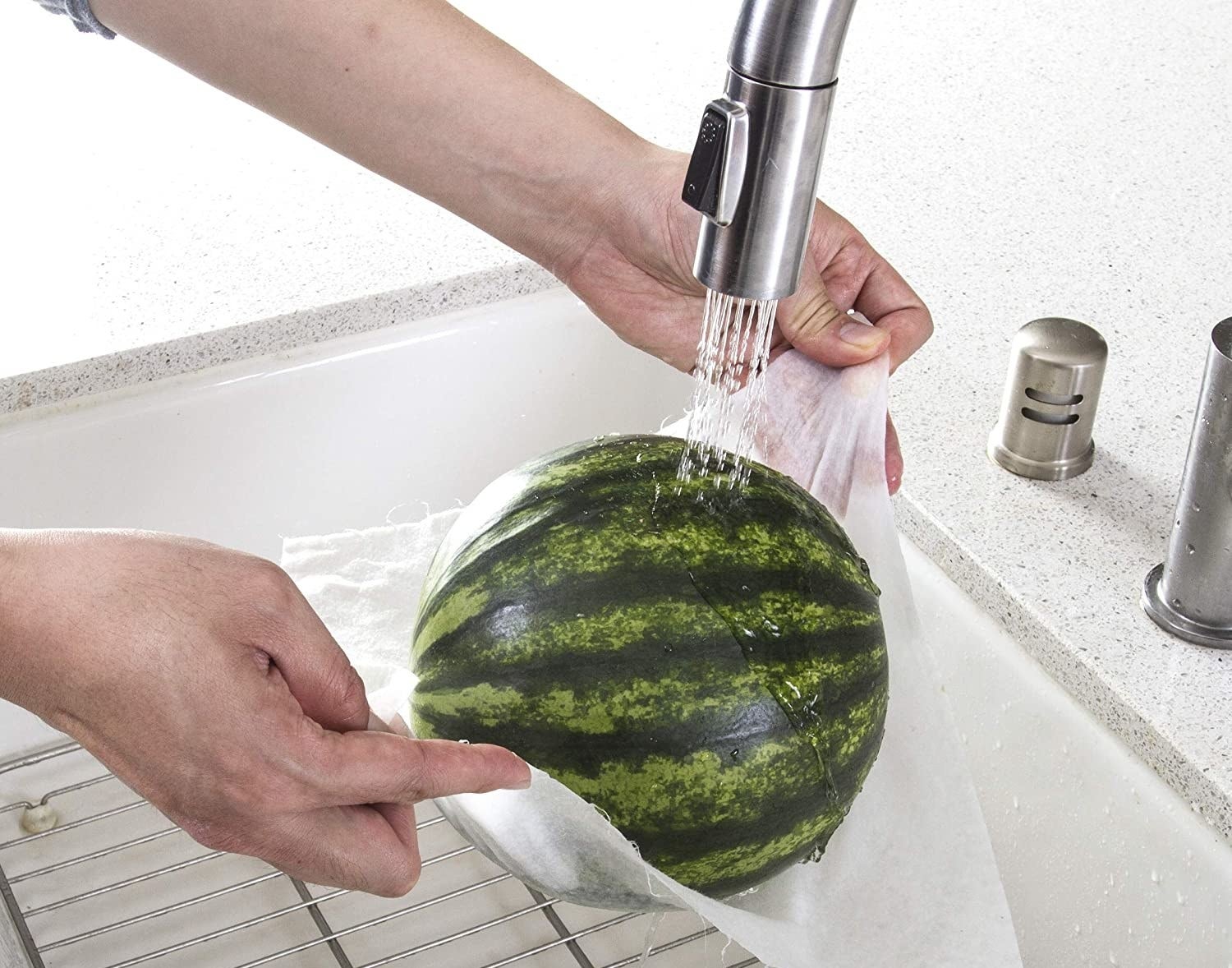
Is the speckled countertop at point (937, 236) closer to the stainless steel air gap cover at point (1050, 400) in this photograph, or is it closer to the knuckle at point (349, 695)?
the stainless steel air gap cover at point (1050, 400)

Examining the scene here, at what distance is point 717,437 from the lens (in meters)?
1.05

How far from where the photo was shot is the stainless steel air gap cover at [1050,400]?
1.25m

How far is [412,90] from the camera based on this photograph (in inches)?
49.9

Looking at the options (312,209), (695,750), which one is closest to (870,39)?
(312,209)

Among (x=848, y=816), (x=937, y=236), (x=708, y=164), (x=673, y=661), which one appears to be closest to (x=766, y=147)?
(x=708, y=164)

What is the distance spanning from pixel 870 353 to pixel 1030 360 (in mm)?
151

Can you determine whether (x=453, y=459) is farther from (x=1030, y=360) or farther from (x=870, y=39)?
(x=870, y=39)

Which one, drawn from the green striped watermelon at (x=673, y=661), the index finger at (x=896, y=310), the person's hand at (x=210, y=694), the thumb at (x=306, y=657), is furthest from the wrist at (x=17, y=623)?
the index finger at (x=896, y=310)

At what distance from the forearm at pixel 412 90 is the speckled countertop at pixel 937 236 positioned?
307 mm

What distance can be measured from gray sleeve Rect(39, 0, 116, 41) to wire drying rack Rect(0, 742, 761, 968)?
2.16 feet

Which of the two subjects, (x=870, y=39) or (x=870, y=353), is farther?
(x=870, y=39)

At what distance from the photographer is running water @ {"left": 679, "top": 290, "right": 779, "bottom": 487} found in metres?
0.96

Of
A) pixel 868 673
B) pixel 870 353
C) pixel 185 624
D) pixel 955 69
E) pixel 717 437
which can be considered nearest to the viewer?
pixel 185 624

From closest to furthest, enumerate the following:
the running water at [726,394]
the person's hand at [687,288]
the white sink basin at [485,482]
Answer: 1. the running water at [726,394]
2. the white sink basin at [485,482]
3. the person's hand at [687,288]
